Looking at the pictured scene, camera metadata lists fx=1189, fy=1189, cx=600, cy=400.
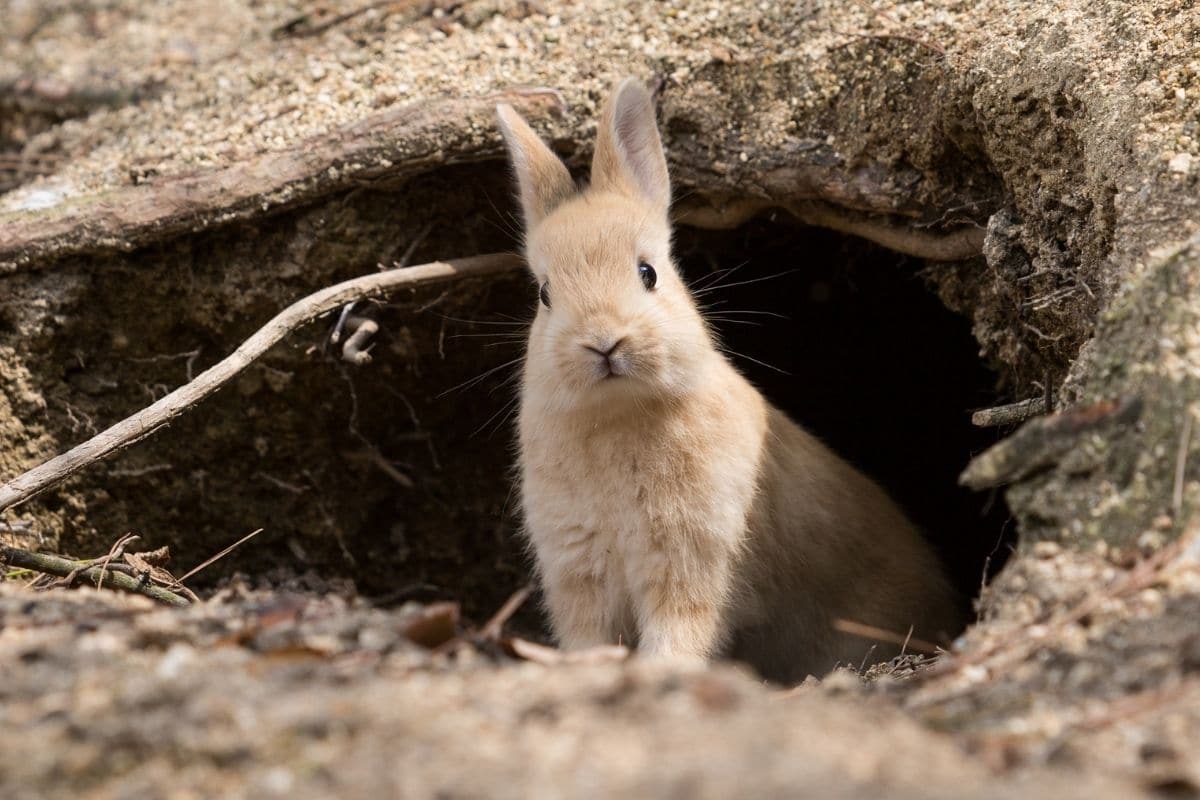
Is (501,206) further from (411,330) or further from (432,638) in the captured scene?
(432,638)

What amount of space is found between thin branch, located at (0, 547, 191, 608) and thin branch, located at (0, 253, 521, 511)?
0.21 m

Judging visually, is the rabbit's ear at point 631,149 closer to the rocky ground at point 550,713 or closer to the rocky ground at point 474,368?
the rocky ground at point 474,368

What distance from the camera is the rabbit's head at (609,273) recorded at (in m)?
4.48

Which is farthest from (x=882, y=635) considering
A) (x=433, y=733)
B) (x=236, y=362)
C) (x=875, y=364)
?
(x=875, y=364)

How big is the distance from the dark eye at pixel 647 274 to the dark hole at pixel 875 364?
1.77m

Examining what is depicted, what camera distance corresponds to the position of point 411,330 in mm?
6453

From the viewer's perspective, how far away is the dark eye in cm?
498

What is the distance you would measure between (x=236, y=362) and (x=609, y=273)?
1762mm

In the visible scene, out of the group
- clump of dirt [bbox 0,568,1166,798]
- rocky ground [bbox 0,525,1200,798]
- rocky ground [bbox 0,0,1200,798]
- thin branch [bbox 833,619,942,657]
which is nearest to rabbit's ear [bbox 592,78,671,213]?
rocky ground [bbox 0,0,1200,798]

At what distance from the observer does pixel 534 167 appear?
5402mm

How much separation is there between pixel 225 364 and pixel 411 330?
1.36m

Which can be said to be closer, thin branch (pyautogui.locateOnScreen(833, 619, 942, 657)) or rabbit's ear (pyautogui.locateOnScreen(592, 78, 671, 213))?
thin branch (pyautogui.locateOnScreen(833, 619, 942, 657))

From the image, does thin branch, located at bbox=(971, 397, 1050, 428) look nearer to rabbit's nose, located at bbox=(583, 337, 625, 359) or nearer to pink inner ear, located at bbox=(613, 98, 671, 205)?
rabbit's nose, located at bbox=(583, 337, 625, 359)

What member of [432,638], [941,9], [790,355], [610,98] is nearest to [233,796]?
[432,638]
